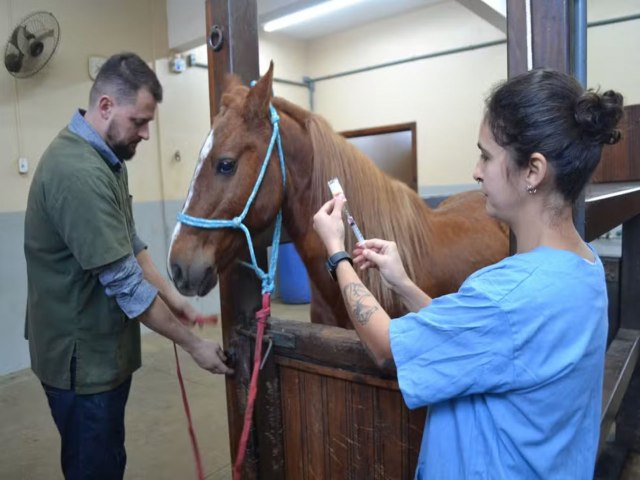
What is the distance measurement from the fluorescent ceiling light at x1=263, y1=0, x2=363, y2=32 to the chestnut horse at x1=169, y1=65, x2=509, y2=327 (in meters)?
3.80

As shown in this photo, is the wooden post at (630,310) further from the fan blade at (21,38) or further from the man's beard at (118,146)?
the fan blade at (21,38)

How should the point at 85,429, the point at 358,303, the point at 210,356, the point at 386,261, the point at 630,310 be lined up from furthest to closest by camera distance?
the point at 630,310, the point at 85,429, the point at 210,356, the point at 386,261, the point at 358,303

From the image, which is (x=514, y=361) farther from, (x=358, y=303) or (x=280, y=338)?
(x=280, y=338)

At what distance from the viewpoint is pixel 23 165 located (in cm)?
373

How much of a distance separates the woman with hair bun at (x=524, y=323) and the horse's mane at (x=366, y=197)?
587 millimetres

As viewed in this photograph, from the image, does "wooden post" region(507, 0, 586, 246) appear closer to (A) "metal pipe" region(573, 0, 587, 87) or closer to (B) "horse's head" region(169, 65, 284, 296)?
(A) "metal pipe" region(573, 0, 587, 87)

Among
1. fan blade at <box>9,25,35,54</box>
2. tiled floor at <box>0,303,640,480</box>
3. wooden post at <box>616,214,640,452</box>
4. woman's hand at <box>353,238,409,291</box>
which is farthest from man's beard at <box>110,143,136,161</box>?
fan blade at <box>9,25,35,54</box>

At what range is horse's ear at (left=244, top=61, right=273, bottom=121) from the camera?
1.18 meters

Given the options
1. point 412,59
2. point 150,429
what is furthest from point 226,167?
point 412,59

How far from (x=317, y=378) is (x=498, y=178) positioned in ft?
2.03

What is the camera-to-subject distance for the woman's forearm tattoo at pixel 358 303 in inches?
29.9

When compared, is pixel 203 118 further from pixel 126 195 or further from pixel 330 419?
pixel 330 419

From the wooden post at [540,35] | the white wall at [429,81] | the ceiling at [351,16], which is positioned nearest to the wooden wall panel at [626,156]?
the wooden post at [540,35]

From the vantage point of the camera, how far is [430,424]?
78 cm
